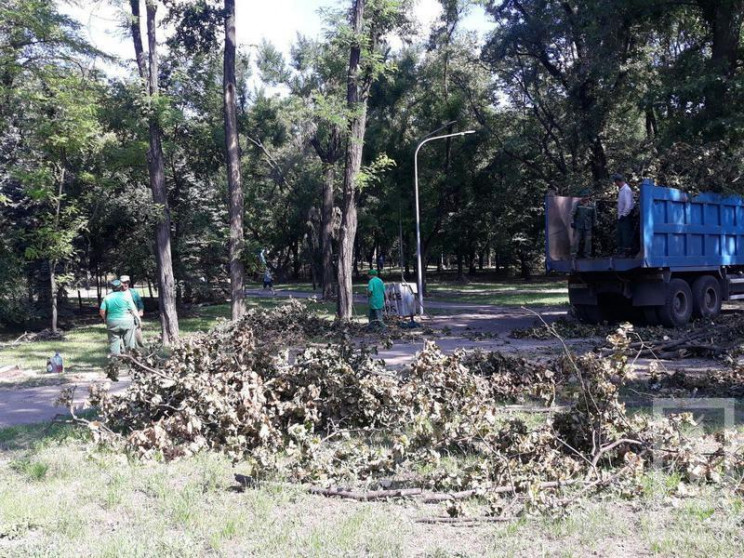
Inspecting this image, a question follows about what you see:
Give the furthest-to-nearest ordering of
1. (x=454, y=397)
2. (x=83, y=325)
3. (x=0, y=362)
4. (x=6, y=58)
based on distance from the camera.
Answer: (x=83, y=325)
(x=6, y=58)
(x=0, y=362)
(x=454, y=397)

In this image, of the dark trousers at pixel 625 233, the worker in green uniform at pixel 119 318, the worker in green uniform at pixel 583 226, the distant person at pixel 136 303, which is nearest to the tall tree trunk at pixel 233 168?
the distant person at pixel 136 303

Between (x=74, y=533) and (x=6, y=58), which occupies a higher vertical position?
(x=6, y=58)

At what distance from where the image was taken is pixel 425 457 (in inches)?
222

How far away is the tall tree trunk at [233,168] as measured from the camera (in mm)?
17422

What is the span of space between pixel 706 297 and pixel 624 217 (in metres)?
3.51

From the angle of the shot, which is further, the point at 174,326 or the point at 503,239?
the point at 503,239

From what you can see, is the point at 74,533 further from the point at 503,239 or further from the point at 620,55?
the point at 503,239

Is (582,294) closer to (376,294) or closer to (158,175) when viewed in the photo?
(376,294)

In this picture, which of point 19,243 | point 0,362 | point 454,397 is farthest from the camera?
point 19,243

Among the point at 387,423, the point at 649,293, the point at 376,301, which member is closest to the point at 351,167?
the point at 376,301

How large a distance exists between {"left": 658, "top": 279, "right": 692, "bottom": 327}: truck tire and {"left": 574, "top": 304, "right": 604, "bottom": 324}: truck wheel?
1.51 metres

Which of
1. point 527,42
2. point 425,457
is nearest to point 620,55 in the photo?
point 527,42

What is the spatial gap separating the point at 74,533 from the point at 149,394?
289 cm

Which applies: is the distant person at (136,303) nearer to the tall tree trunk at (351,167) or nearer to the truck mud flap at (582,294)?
the tall tree trunk at (351,167)
